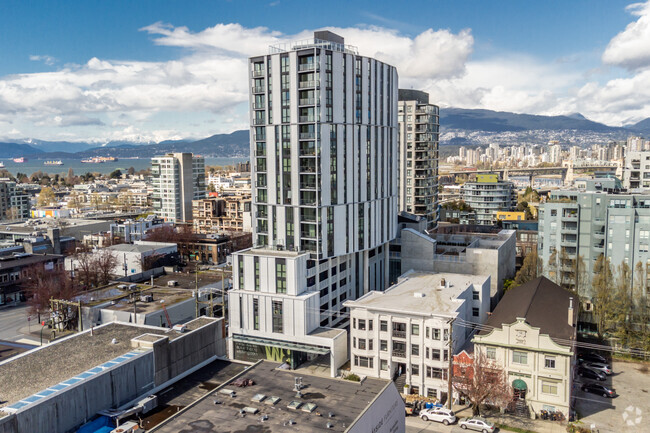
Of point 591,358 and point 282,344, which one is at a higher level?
point 282,344

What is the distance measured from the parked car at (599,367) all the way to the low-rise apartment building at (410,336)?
1214 cm

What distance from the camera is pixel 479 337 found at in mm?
44188

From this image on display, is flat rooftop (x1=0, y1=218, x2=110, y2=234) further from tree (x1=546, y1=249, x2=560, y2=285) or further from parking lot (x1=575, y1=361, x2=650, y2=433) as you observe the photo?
parking lot (x1=575, y1=361, x2=650, y2=433)

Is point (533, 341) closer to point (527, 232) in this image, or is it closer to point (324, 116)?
point (324, 116)

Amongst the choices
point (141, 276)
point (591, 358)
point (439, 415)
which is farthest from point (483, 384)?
point (141, 276)

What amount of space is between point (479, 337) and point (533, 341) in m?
4.28

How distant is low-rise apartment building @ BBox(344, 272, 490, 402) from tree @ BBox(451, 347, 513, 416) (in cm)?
238

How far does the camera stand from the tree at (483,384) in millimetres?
40719

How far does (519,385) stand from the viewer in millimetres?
42719

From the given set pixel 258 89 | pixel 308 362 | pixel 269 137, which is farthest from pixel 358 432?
pixel 258 89

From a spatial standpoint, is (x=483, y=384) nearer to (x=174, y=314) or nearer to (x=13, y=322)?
(x=174, y=314)

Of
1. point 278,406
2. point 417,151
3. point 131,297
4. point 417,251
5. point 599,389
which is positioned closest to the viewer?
point 278,406

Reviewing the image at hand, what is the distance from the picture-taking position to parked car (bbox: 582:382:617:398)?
149 ft

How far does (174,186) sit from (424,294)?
109302mm
